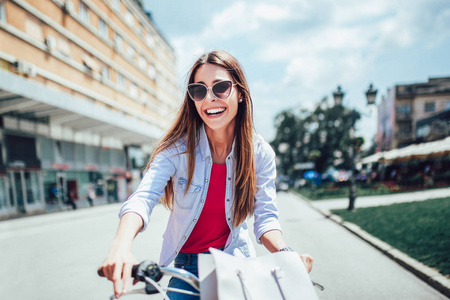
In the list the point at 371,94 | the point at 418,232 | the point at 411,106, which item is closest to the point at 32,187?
the point at 371,94

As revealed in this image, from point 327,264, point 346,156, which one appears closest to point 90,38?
point 327,264

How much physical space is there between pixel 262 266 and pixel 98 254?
20.4 ft

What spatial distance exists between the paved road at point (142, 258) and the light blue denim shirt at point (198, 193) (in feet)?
8.36

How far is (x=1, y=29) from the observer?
15164mm

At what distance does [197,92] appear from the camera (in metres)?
1.80

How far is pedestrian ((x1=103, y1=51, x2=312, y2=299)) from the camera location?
5.72 ft

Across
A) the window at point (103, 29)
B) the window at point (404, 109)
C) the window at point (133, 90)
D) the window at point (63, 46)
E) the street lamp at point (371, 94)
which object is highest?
the window at point (103, 29)

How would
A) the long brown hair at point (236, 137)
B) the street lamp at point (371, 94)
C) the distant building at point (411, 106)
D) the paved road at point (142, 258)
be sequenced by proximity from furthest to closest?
the distant building at point (411, 106) < the street lamp at point (371, 94) < the paved road at point (142, 258) < the long brown hair at point (236, 137)

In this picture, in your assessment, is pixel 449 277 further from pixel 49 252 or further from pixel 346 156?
pixel 346 156

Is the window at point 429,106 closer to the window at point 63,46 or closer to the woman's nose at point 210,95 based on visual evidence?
the window at point 63,46

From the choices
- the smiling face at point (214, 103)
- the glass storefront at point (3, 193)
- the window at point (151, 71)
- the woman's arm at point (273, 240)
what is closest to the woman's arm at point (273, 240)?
the woman's arm at point (273, 240)

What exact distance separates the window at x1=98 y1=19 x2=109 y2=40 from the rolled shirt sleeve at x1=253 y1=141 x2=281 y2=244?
87.0ft

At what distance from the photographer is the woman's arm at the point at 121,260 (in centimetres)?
107

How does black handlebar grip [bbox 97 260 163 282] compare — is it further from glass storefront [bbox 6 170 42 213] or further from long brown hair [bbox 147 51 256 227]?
glass storefront [bbox 6 170 42 213]
